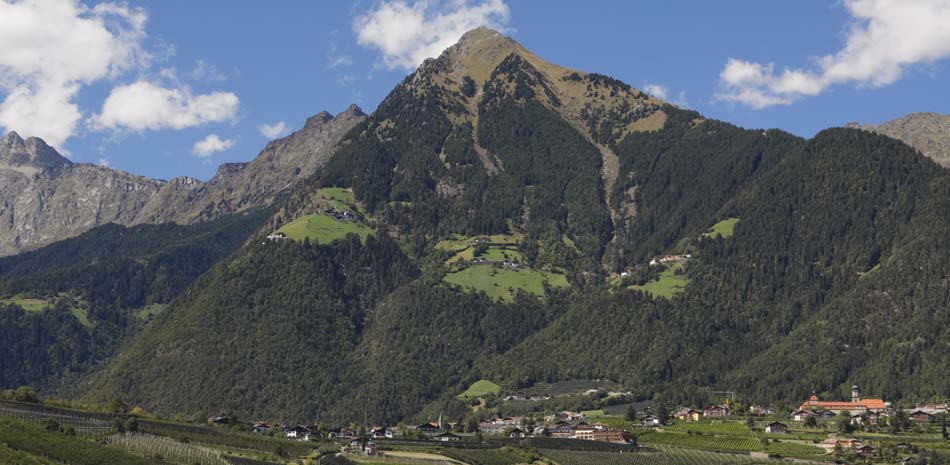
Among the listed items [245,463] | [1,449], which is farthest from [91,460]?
[245,463]

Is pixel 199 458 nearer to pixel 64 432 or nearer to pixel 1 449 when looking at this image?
pixel 64 432

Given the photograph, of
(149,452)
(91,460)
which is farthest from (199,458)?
(91,460)

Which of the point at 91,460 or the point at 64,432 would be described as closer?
the point at 91,460

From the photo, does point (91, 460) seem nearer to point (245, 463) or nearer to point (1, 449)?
point (1, 449)

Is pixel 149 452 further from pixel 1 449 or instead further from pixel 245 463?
pixel 1 449

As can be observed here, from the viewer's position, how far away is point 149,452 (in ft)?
639

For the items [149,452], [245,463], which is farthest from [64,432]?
[245,463]

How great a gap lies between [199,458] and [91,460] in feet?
67.8

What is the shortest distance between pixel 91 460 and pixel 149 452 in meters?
18.2

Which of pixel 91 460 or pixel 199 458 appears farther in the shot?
pixel 199 458

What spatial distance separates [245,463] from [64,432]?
23744 mm

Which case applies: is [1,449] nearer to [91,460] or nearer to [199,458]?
[91,460]

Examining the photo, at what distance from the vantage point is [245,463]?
199000 mm

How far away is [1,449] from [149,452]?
29.1 metres
